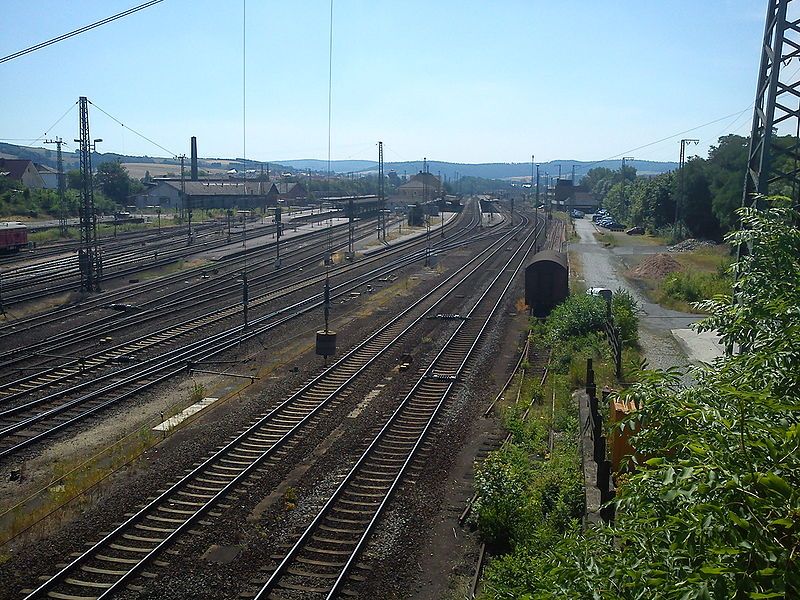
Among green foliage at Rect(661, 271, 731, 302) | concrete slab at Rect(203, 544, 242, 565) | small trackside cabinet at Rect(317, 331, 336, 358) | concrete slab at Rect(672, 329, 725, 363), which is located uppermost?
green foliage at Rect(661, 271, 731, 302)

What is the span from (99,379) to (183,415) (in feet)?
11.0

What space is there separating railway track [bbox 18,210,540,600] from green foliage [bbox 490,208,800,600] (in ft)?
18.8

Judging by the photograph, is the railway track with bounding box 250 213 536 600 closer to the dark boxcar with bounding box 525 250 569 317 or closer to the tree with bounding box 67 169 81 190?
the dark boxcar with bounding box 525 250 569 317

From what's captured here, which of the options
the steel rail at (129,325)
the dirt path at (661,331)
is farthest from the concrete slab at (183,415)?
the dirt path at (661,331)

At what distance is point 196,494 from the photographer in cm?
1148

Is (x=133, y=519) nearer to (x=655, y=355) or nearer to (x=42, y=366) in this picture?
(x=42, y=366)

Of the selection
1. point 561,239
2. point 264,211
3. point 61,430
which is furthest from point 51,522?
point 264,211

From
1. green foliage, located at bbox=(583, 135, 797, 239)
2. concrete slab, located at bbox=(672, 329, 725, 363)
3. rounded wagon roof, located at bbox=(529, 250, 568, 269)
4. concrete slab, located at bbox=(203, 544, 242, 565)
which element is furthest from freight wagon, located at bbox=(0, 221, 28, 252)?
concrete slab, located at bbox=(203, 544, 242, 565)

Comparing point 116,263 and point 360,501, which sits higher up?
point 116,263

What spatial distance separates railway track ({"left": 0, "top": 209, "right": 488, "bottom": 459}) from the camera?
48.2ft

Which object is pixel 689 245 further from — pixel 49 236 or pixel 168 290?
pixel 49 236

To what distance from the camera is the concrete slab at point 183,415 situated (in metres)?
14.7

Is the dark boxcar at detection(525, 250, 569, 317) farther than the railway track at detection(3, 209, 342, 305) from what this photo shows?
No

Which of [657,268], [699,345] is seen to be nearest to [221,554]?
[699,345]
